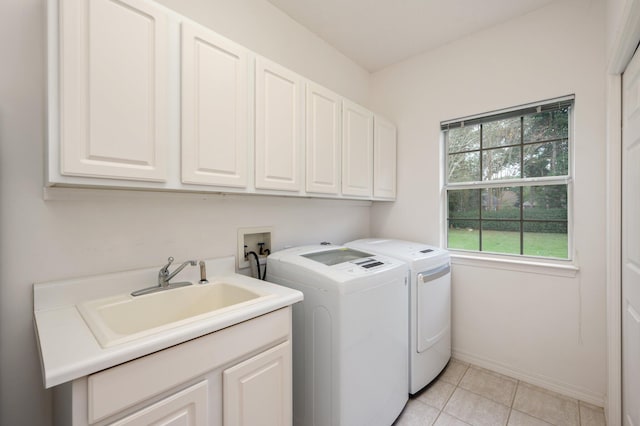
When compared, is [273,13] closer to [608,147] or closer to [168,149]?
[168,149]

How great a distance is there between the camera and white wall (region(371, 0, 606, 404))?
1.85 m

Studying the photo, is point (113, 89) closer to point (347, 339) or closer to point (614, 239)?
point (347, 339)

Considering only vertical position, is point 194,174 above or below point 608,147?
below

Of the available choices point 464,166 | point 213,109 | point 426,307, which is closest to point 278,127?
point 213,109

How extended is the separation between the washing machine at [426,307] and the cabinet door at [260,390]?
1.02 metres

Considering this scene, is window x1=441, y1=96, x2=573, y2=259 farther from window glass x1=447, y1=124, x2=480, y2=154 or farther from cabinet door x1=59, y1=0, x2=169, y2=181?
cabinet door x1=59, y1=0, x2=169, y2=181

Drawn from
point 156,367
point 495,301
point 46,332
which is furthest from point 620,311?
point 46,332

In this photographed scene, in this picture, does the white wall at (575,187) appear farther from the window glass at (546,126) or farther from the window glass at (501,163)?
the window glass at (501,163)

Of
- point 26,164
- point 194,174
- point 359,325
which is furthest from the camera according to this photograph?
point 359,325

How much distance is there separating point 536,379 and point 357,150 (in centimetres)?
220

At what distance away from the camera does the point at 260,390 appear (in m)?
1.13

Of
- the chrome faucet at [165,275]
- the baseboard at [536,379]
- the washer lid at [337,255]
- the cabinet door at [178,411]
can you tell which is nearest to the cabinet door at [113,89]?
the chrome faucet at [165,275]

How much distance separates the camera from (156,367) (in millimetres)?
840

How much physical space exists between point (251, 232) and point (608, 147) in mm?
2259
